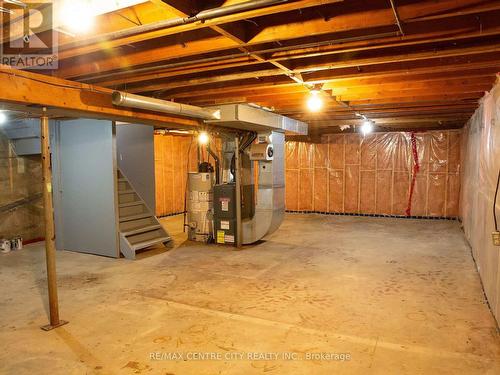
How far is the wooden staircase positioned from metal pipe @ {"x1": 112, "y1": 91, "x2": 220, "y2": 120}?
2170 millimetres

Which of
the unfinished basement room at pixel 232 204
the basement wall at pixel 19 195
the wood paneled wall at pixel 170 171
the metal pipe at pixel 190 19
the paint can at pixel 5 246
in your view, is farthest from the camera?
the wood paneled wall at pixel 170 171

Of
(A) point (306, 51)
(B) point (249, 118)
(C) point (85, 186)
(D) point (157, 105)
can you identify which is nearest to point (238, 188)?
(B) point (249, 118)

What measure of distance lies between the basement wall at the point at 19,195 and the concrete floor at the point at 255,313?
31.0 inches

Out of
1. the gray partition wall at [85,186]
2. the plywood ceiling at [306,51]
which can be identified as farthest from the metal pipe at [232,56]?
the gray partition wall at [85,186]

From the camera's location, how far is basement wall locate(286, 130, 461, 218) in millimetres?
7984

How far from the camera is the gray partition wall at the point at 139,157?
7.05 m

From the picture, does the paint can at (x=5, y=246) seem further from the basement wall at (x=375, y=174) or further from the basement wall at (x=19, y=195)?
the basement wall at (x=375, y=174)

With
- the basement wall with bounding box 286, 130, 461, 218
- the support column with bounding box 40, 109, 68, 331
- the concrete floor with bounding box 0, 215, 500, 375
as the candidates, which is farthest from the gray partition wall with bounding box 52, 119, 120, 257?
the basement wall with bounding box 286, 130, 461, 218

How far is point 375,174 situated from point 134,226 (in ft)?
18.6

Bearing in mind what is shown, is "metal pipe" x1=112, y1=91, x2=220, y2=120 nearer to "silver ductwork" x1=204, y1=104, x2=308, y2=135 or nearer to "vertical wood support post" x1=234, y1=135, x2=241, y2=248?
"silver ductwork" x1=204, y1=104, x2=308, y2=135

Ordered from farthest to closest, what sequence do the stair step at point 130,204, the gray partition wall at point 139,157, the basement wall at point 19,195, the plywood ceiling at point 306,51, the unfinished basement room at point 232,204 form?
the gray partition wall at point 139,157 → the basement wall at point 19,195 → the stair step at point 130,204 → the unfinished basement room at point 232,204 → the plywood ceiling at point 306,51

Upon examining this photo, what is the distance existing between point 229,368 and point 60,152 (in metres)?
4.72

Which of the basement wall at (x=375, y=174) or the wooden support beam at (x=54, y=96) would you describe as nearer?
the wooden support beam at (x=54, y=96)

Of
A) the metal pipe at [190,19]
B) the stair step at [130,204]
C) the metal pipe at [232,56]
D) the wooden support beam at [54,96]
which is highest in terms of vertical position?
the metal pipe at [232,56]
